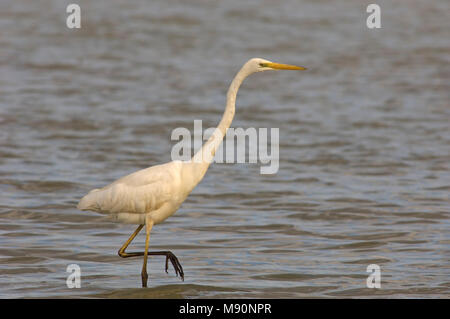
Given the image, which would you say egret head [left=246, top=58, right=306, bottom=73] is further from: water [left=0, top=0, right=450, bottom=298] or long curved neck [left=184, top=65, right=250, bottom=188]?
water [left=0, top=0, right=450, bottom=298]

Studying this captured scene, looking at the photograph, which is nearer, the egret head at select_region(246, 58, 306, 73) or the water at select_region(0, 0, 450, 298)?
the egret head at select_region(246, 58, 306, 73)

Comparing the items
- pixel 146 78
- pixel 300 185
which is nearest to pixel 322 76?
pixel 146 78

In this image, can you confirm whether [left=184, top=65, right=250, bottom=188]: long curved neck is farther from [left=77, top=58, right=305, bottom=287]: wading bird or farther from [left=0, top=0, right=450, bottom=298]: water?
[left=0, top=0, right=450, bottom=298]: water

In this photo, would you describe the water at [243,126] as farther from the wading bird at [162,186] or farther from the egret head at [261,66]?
the egret head at [261,66]

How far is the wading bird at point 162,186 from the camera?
8766 millimetres

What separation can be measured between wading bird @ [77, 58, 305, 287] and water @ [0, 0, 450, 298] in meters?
0.77

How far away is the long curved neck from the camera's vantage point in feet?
28.7

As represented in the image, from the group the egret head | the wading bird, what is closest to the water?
the wading bird

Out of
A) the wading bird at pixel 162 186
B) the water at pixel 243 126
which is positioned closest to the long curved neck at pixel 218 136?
the wading bird at pixel 162 186

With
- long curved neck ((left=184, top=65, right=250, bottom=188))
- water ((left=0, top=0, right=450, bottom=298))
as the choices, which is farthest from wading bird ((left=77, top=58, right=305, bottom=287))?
water ((left=0, top=0, right=450, bottom=298))

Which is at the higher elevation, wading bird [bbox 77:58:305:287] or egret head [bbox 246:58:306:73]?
egret head [bbox 246:58:306:73]

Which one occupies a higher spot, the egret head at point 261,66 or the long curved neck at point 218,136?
the egret head at point 261,66
